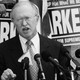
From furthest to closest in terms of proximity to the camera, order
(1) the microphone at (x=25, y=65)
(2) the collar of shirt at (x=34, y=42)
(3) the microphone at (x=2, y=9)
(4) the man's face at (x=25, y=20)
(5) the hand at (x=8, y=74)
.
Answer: (3) the microphone at (x=2, y=9)
(2) the collar of shirt at (x=34, y=42)
(4) the man's face at (x=25, y=20)
(5) the hand at (x=8, y=74)
(1) the microphone at (x=25, y=65)

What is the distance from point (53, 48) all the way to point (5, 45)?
13.8 inches

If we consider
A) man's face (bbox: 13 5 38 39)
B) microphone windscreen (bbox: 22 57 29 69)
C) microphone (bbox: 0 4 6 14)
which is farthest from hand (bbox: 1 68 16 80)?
microphone (bbox: 0 4 6 14)

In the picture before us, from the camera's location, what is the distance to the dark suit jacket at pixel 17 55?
1.66 meters

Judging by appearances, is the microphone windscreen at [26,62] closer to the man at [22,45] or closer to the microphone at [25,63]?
the microphone at [25,63]

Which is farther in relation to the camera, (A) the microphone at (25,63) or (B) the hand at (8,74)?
(B) the hand at (8,74)

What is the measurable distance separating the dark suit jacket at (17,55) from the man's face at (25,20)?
13 centimetres

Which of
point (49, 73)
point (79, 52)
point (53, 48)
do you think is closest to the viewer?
point (79, 52)

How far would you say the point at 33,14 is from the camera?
172cm

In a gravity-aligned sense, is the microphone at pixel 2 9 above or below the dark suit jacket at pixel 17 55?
above

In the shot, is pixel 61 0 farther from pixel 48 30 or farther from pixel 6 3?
pixel 6 3

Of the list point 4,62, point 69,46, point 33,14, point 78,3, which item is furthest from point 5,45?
point 78,3

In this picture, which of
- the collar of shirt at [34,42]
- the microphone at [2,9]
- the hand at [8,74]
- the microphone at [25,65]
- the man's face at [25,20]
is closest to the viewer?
the microphone at [25,65]

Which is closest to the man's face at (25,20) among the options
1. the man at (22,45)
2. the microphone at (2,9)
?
the man at (22,45)

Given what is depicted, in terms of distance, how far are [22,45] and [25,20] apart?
0.21 m
